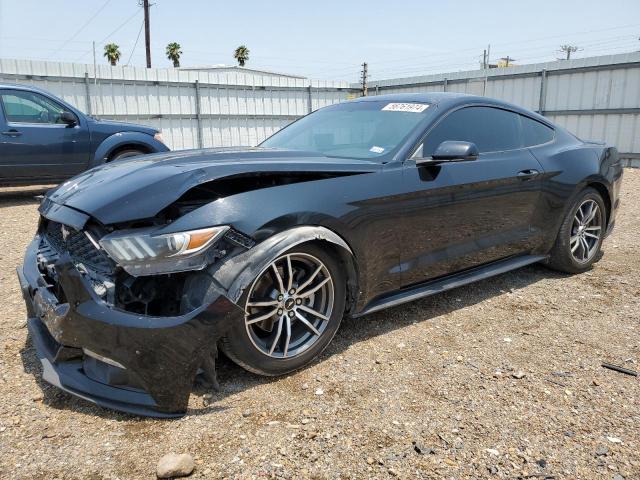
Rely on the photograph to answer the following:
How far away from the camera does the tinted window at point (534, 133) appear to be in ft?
13.6

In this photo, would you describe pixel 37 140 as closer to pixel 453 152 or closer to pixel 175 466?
pixel 453 152

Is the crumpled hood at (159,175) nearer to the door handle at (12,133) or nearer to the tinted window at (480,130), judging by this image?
the tinted window at (480,130)

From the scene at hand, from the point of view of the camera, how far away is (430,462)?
6.73ft

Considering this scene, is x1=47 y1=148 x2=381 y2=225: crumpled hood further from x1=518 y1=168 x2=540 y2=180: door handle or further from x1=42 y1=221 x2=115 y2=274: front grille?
x1=518 y1=168 x2=540 y2=180: door handle

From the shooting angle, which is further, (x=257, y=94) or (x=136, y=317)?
(x=257, y=94)

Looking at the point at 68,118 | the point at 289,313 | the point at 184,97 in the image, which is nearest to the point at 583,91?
the point at 184,97

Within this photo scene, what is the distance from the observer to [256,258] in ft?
7.89

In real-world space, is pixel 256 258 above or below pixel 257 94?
below

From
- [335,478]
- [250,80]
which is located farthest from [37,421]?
[250,80]

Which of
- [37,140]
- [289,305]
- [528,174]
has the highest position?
[37,140]

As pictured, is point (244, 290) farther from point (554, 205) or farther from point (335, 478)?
point (554, 205)

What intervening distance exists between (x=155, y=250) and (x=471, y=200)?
7.11 feet

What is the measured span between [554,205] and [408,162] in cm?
163

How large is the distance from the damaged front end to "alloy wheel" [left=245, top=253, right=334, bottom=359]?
0.78ft
